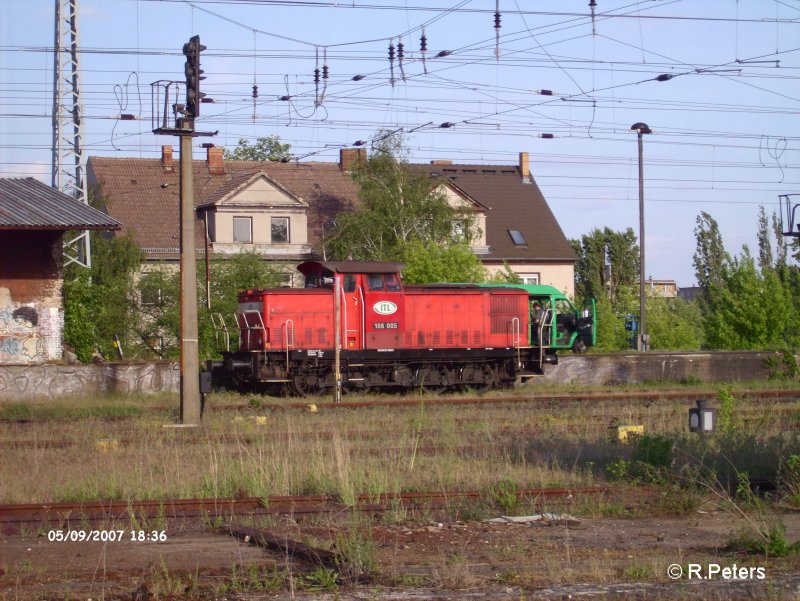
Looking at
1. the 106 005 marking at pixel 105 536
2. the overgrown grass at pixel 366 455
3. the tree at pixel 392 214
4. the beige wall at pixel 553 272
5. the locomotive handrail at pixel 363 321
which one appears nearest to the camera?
the 106 005 marking at pixel 105 536

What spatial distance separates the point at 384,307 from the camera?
942 inches

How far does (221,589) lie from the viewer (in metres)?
6.35

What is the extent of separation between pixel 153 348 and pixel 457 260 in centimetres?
1192

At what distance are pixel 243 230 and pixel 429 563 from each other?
3694 centimetres

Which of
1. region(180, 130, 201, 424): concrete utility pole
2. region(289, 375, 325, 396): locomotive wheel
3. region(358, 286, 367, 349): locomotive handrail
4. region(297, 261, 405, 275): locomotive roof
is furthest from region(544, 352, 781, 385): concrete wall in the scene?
region(180, 130, 201, 424): concrete utility pole

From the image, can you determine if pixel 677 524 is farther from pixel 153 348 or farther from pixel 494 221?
pixel 494 221

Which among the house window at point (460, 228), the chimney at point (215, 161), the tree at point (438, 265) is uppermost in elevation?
the chimney at point (215, 161)

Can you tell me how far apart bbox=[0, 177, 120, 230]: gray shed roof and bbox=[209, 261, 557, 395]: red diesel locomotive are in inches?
171

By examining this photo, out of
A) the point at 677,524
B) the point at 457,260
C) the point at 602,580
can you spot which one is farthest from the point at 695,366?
the point at 602,580

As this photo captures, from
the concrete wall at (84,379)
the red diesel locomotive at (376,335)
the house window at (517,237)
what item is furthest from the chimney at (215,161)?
the concrete wall at (84,379)

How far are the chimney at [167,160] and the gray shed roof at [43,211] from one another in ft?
68.8

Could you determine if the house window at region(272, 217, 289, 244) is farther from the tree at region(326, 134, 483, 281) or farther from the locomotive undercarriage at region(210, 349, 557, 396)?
the locomotive undercarriage at region(210, 349, 557, 396)

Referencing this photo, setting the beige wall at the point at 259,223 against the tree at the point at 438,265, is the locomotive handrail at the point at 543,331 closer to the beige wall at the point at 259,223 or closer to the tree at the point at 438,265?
the tree at the point at 438,265

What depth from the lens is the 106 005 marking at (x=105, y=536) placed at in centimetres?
811
